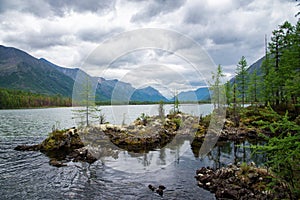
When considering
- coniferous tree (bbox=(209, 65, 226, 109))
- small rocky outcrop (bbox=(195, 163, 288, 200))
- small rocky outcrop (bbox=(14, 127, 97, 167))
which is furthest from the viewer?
coniferous tree (bbox=(209, 65, 226, 109))

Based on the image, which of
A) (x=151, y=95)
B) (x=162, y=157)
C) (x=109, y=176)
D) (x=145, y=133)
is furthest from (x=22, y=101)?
(x=109, y=176)

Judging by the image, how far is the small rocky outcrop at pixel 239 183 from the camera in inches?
405

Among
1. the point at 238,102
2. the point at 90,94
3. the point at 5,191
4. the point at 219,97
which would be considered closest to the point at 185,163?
the point at 5,191

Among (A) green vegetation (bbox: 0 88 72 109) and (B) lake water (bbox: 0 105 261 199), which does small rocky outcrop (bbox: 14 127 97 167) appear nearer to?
(B) lake water (bbox: 0 105 261 199)

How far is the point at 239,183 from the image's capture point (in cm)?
1192

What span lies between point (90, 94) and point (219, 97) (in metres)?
22.0

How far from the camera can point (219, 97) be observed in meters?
37.8

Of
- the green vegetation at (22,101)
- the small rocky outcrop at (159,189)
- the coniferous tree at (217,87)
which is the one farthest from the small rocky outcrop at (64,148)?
the green vegetation at (22,101)

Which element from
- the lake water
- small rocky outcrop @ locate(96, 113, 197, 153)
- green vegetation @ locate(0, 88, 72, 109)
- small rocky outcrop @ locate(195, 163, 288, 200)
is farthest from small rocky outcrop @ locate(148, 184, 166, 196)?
green vegetation @ locate(0, 88, 72, 109)

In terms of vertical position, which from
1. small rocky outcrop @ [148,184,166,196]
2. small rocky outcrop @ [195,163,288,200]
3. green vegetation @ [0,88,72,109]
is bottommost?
small rocky outcrop @ [148,184,166,196]

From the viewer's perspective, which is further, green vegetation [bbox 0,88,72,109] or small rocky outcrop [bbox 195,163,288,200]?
green vegetation [bbox 0,88,72,109]

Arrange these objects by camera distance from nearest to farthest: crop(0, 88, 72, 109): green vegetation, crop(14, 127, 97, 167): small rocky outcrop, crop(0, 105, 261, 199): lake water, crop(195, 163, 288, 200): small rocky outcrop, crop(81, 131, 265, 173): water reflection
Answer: crop(195, 163, 288, 200): small rocky outcrop
crop(0, 105, 261, 199): lake water
crop(81, 131, 265, 173): water reflection
crop(14, 127, 97, 167): small rocky outcrop
crop(0, 88, 72, 109): green vegetation

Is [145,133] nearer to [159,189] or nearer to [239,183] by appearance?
[159,189]

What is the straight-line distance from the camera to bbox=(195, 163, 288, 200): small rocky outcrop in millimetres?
10298
